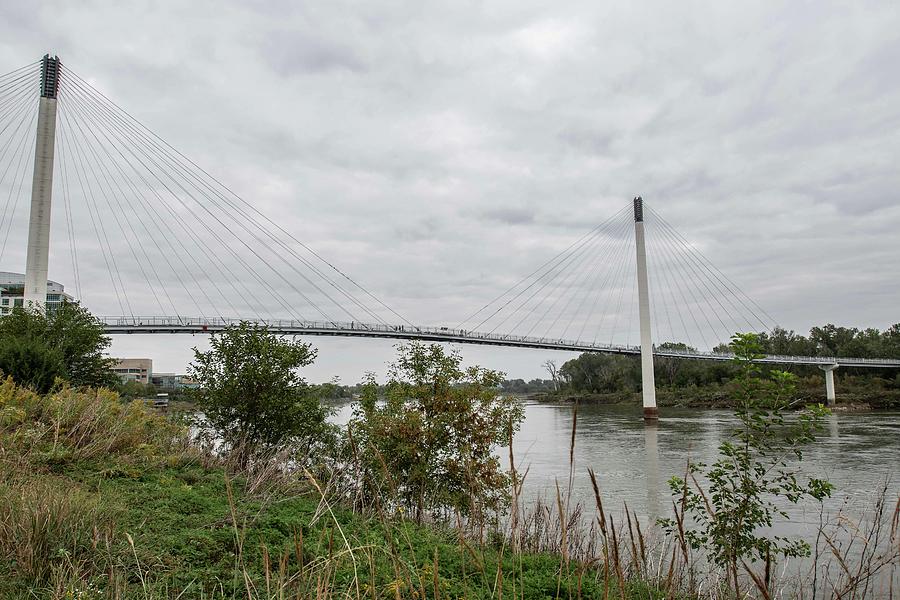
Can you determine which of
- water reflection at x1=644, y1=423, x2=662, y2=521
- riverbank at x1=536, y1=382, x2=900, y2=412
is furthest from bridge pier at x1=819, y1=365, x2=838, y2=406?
water reflection at x1=644, y1=423, x2=662, y2=521

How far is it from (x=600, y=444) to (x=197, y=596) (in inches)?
1058

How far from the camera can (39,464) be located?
22.9 feet

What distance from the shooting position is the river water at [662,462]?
46.7ft

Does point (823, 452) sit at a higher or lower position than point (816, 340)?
lower

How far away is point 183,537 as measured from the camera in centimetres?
519

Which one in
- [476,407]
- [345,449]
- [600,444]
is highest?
[476,407]

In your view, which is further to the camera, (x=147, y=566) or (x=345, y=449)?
(x=345, y=449)

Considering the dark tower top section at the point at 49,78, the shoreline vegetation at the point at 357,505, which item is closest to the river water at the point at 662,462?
the shoreline vegetation at the point at 357,505

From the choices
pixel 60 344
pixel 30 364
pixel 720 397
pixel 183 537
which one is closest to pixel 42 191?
pixel 60 344

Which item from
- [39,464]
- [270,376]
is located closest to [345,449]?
[270,376]

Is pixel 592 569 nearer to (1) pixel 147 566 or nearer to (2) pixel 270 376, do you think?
(1) pixel 147 566

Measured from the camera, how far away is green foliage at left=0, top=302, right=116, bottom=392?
1425 cm

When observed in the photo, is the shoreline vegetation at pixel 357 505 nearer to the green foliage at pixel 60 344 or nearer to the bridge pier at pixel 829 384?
the green foliage at pixel 60 344

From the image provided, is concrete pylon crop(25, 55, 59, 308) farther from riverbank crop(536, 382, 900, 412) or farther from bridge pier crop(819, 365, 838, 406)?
bridge pier crop(819, 365, 838, 406)
